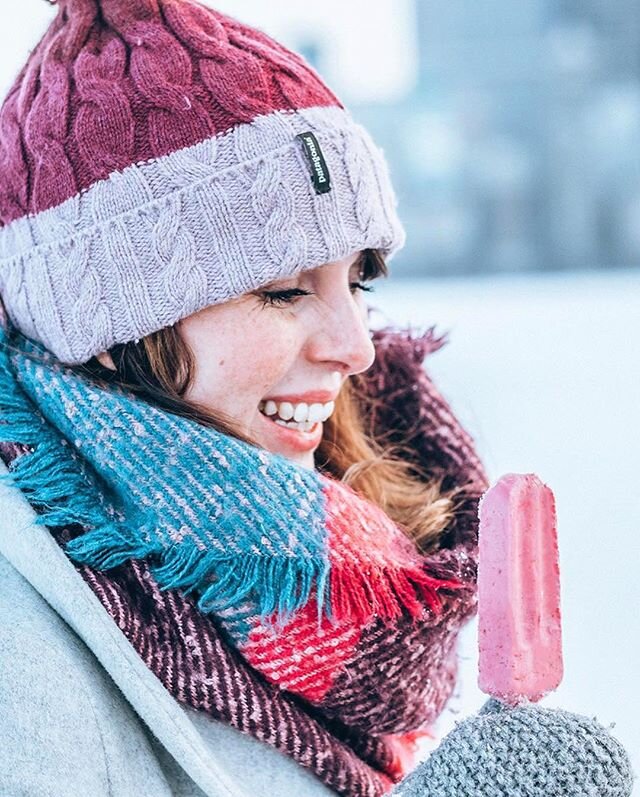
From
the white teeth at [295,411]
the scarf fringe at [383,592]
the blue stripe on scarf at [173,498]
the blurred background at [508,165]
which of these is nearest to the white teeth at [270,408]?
the white teeth at [295,411]

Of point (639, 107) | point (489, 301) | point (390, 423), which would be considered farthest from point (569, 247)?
point (390, 423)

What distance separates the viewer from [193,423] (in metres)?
1.09

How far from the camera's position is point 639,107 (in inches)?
217

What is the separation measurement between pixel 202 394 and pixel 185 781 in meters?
0.41

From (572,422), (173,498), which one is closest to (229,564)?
(173,498)

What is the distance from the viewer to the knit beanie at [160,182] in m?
1.09

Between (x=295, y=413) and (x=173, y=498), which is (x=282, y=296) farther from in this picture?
(x=173, y=498)

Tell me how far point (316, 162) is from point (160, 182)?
6.8 inches

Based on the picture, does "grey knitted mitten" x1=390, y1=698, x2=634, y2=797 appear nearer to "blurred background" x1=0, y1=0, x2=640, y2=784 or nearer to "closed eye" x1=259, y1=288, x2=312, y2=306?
"closed eye" x1=259, y1=288, x2=312, y2=306

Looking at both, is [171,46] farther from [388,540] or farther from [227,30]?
[388,540]

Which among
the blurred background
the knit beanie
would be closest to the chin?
the knit beanie

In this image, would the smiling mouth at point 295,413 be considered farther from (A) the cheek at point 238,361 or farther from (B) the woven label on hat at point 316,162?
(B) the woven label on hat at point 316,162

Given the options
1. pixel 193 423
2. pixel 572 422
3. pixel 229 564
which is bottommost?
pixel 572 422

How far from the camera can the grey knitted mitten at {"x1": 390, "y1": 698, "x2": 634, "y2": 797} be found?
0.88 metres
